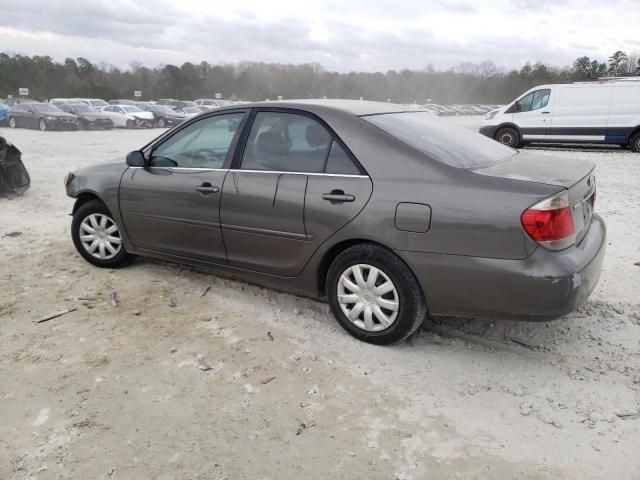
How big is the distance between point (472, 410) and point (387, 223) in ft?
3.76

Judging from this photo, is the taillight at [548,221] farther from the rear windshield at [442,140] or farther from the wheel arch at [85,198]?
the wheel arch at [85,198]

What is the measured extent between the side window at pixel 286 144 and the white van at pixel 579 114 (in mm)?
12864

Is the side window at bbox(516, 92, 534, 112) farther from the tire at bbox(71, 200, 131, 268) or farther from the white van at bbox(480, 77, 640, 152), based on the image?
the tire at bbox(71, 200, 131, 268)

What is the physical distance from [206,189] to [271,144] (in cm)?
62

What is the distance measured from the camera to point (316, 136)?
11.7ft

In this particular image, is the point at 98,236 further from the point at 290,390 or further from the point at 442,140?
the point at 442,140

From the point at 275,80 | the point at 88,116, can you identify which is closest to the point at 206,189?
the point at 88,116

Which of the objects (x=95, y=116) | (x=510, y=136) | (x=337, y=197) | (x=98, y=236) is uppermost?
(x=510, y=136)

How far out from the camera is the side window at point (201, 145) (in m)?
3.98

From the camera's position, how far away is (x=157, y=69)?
6656 cm

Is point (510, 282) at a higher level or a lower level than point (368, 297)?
higher

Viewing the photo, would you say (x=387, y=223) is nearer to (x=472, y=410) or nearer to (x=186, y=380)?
(x=472, y=410)

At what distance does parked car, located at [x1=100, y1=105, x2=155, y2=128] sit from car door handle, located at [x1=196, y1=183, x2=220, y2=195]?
25492 millimetres

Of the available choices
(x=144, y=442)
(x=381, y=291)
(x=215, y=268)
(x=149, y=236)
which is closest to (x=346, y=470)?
(x=144, y=442)
